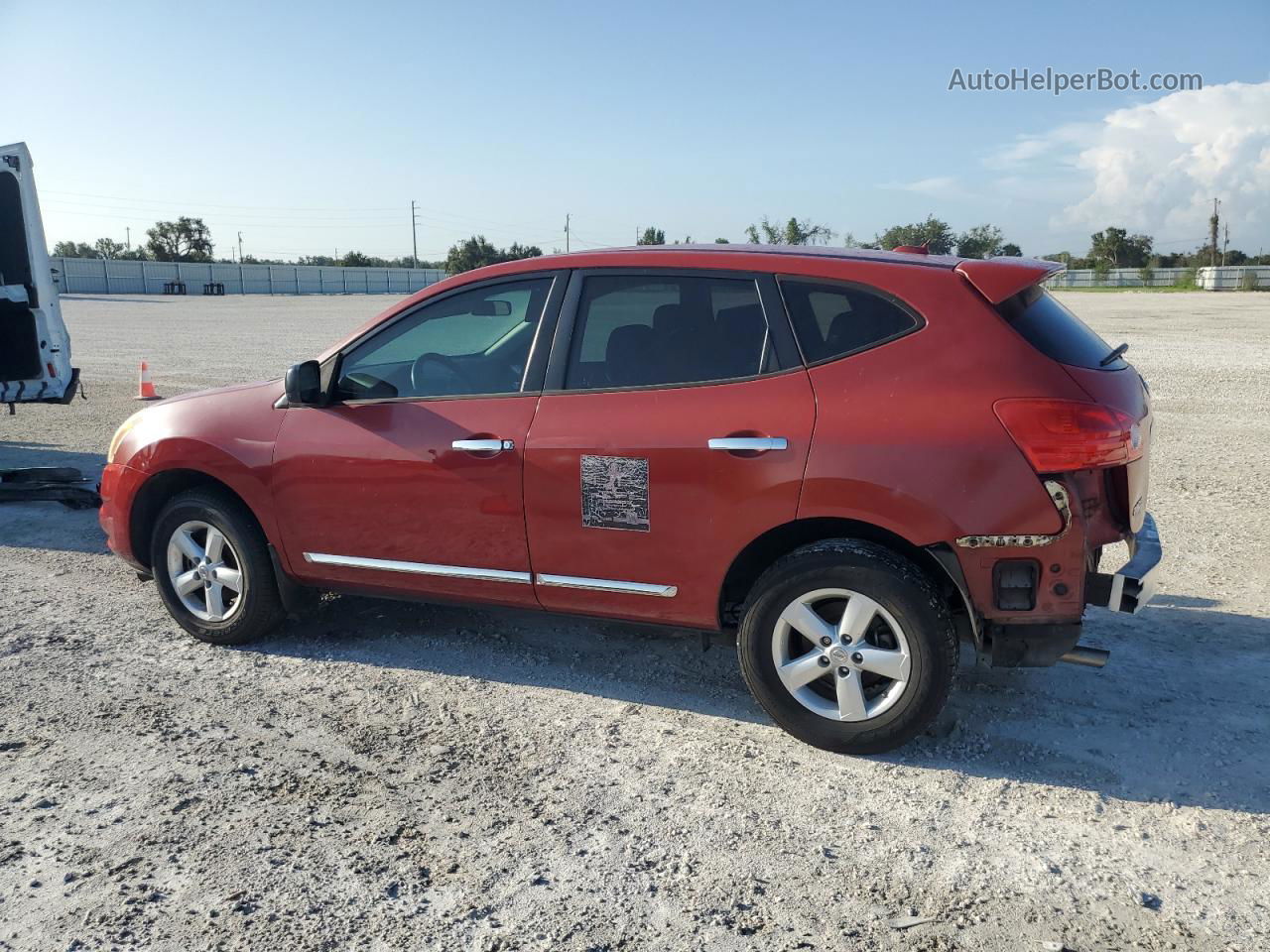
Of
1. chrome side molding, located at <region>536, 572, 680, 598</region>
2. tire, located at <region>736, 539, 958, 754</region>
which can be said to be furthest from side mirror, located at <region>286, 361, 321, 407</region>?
tire, located at <region>736, 539, 958, 754</region>

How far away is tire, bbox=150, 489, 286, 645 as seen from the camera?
16.1 ft

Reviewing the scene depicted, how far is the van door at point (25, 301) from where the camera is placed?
8.52 meters

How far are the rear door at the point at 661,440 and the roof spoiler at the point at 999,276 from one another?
27.3 inches

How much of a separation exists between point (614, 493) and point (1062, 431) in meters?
1.65

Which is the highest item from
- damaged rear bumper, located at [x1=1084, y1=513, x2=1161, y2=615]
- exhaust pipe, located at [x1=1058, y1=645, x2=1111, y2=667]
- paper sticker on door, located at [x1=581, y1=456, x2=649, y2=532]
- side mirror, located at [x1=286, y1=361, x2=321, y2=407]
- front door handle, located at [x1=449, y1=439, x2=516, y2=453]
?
side mirror, located at [x1=286, y1=361, x2=321, y2=407]

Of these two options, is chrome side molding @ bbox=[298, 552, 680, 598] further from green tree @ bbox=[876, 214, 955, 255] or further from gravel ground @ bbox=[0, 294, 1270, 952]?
green tree @ bbox=[876, 214, 955, 255]

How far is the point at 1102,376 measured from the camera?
3684 millimetres

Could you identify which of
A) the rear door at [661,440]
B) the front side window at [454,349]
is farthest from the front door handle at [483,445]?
the front side window at [454,349]

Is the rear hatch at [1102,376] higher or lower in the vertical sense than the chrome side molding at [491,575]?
higher

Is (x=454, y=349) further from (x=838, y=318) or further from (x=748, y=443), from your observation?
(x=838, y=318)

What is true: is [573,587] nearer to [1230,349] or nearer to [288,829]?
[288,829]

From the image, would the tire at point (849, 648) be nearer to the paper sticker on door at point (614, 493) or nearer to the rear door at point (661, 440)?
the rear door at point (661, 440)

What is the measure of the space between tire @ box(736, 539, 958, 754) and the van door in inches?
296

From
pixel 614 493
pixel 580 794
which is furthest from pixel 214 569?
pixel 580 794
